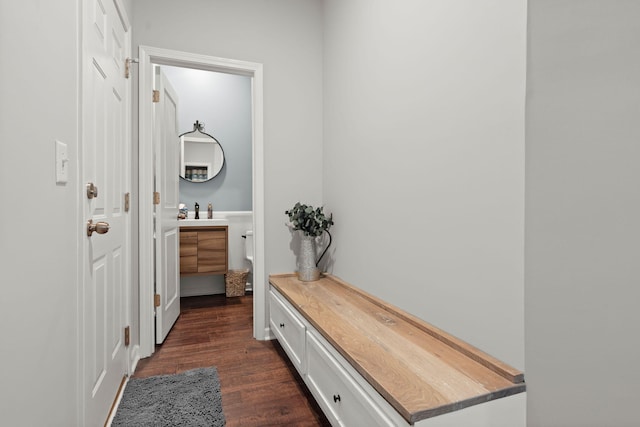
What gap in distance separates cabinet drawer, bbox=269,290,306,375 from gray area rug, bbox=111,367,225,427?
440mm

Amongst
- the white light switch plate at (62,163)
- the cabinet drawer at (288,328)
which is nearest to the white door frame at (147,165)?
the cabinet drawer at (288,328)

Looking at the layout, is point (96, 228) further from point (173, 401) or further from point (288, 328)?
point (288, 328)

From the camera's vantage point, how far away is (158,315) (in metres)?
2.41

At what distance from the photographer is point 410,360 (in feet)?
3.95

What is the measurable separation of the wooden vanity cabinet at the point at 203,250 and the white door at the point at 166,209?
546 millimetres

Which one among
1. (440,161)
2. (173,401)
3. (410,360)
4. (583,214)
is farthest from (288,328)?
(583,214)

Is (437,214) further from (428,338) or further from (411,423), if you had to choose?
(411,423)

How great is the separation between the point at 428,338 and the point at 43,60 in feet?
5.29

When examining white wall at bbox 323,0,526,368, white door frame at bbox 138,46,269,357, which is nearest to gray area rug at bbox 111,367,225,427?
white door frame at bbox 138,46,269,357

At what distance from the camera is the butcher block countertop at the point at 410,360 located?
981mm

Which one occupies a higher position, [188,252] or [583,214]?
[583,214]

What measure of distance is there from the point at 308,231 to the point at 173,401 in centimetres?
130

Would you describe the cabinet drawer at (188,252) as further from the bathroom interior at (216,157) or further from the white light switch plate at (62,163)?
the white light switch plate at (62,163)

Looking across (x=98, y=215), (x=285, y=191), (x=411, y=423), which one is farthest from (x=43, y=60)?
(x=285, y=191)
